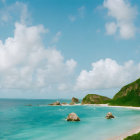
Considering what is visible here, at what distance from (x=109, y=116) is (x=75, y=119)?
55.5 feet

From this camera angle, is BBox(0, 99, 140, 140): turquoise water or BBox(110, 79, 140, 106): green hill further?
BBox(110, 79, 140, 106): green hill

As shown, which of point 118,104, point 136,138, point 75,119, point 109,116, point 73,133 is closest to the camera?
point 136,138

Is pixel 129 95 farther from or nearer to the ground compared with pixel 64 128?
farther from the ground

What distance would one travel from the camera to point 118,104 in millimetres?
167625

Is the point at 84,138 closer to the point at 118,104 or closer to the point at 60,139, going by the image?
the point at 60,139

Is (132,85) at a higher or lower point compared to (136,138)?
higher

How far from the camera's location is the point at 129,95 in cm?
16812

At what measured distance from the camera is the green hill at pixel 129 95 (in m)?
156

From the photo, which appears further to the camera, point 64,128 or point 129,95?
point 129,95

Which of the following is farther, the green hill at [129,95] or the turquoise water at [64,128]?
the green hill at [129,95]

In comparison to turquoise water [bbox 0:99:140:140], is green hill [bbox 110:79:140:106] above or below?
above

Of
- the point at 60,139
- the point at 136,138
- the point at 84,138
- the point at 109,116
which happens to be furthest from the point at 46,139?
the point at 109,116

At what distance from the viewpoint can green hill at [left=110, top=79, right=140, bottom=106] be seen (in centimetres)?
15632

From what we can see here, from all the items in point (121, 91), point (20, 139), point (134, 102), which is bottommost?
point (20, 139)
